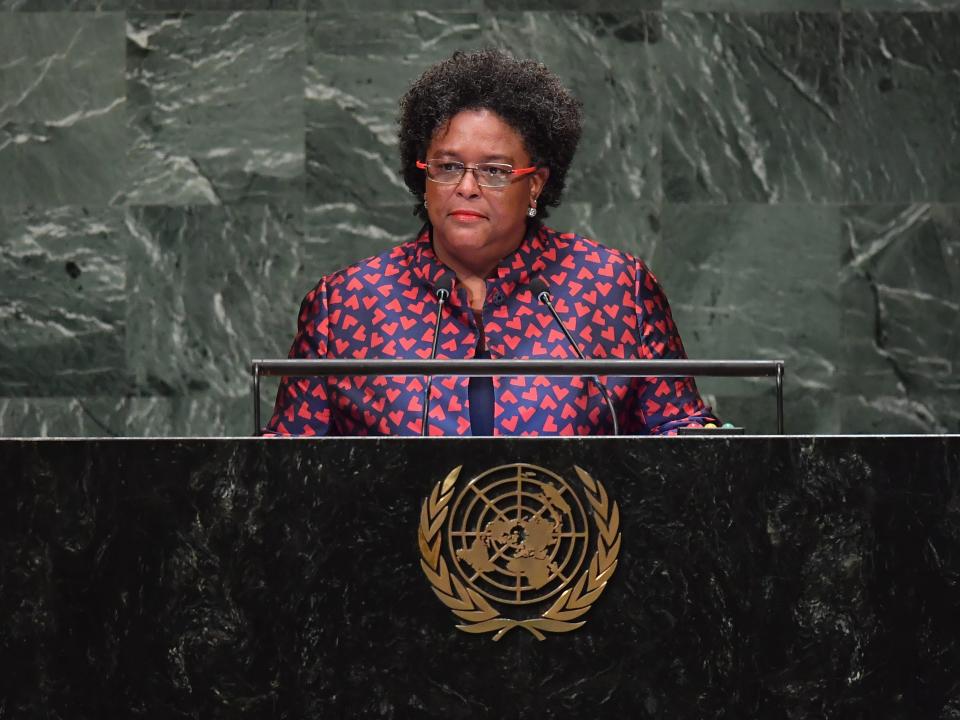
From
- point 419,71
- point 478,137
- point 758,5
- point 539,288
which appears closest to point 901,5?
point 758,5

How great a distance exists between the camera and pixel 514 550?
1.93m

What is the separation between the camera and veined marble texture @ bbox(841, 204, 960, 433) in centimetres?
470

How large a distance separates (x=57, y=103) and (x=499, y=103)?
7.10 feet

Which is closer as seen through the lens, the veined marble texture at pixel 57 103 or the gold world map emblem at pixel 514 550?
the gold world map emblem at pixel 514 550

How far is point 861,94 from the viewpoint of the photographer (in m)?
4.70

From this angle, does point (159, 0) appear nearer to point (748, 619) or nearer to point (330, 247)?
point (330, 247)

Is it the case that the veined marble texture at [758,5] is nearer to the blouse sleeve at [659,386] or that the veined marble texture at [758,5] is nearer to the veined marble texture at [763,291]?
the veined marble texture at [763,291]

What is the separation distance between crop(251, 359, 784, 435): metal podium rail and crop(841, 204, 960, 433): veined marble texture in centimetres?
264

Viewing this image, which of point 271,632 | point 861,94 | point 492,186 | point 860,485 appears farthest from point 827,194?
point 271,632

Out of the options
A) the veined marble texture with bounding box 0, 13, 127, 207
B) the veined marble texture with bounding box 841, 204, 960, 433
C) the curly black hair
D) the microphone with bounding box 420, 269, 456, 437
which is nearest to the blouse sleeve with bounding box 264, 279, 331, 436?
the microphone with bounding box 420, 269, 456, 437

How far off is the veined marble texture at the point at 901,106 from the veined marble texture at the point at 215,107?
173cm

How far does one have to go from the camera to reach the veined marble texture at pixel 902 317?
470 cm

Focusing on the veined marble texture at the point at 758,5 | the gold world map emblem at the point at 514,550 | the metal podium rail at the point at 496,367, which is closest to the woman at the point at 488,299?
the metal podium rail at the point at 496,367

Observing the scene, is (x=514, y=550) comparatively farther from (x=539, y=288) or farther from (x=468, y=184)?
(x=468, y=184)
